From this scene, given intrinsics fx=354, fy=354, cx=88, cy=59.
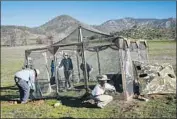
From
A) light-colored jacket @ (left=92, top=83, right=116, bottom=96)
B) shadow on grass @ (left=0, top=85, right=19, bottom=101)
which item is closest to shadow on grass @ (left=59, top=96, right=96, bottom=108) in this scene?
light-colored jacket @ (left=92, top=83, right=116, bottom=96)

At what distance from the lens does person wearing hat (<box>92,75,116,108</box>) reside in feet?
44.2

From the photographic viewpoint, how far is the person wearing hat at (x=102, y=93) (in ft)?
44.2

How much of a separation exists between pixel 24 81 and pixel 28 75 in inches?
13.2

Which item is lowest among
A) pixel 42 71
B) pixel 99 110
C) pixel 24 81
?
pixel 99 110

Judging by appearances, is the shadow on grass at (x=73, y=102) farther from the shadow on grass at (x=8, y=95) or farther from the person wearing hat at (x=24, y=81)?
the shadow on grass at (x=8, y=95)

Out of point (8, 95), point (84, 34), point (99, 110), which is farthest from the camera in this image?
point (8, 95)

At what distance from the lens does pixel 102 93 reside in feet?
45.2

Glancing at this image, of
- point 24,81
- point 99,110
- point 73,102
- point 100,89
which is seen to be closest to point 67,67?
point 24,81

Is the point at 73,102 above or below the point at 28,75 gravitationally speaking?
below

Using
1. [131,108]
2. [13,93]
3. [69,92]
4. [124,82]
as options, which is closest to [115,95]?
[124,82]

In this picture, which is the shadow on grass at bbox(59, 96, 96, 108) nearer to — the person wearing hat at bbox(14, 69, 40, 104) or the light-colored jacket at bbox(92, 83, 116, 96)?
the light-colored jacket at bbox(92, 83, 116, 96)

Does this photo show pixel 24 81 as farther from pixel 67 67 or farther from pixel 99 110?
pixel 99 110

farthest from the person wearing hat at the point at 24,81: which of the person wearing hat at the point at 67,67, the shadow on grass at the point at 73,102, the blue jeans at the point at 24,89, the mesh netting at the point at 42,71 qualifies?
the person wearing hat at the point at 67,67

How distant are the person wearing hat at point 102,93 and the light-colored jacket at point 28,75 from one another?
3.30m
